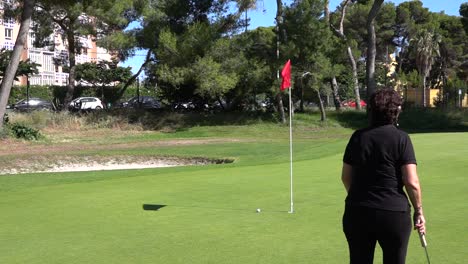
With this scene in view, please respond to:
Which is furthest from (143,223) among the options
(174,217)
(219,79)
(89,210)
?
(219,79)

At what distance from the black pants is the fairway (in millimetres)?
1948

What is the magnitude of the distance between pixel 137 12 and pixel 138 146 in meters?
16.7

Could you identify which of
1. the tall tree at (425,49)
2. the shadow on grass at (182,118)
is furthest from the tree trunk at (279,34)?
the tall tree at (425,49)

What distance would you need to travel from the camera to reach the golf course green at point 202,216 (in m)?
6.55

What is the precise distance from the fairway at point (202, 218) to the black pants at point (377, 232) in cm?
195

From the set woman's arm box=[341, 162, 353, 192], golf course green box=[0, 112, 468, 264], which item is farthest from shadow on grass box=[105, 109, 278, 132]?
woman's arm box=[341, 162, 353, 192]

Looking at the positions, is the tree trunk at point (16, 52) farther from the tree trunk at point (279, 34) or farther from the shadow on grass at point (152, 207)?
the shadow on grass at point (152, 207)

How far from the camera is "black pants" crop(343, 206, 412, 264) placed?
4.05 metres

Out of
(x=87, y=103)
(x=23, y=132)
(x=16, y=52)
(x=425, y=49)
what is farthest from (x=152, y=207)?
(x=425, y=49)

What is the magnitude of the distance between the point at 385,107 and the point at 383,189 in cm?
61

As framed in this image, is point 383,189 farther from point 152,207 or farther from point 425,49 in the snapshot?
point 425,49

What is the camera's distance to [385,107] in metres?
4.20

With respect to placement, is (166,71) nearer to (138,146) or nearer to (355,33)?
(138,146)

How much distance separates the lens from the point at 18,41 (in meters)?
25.3
